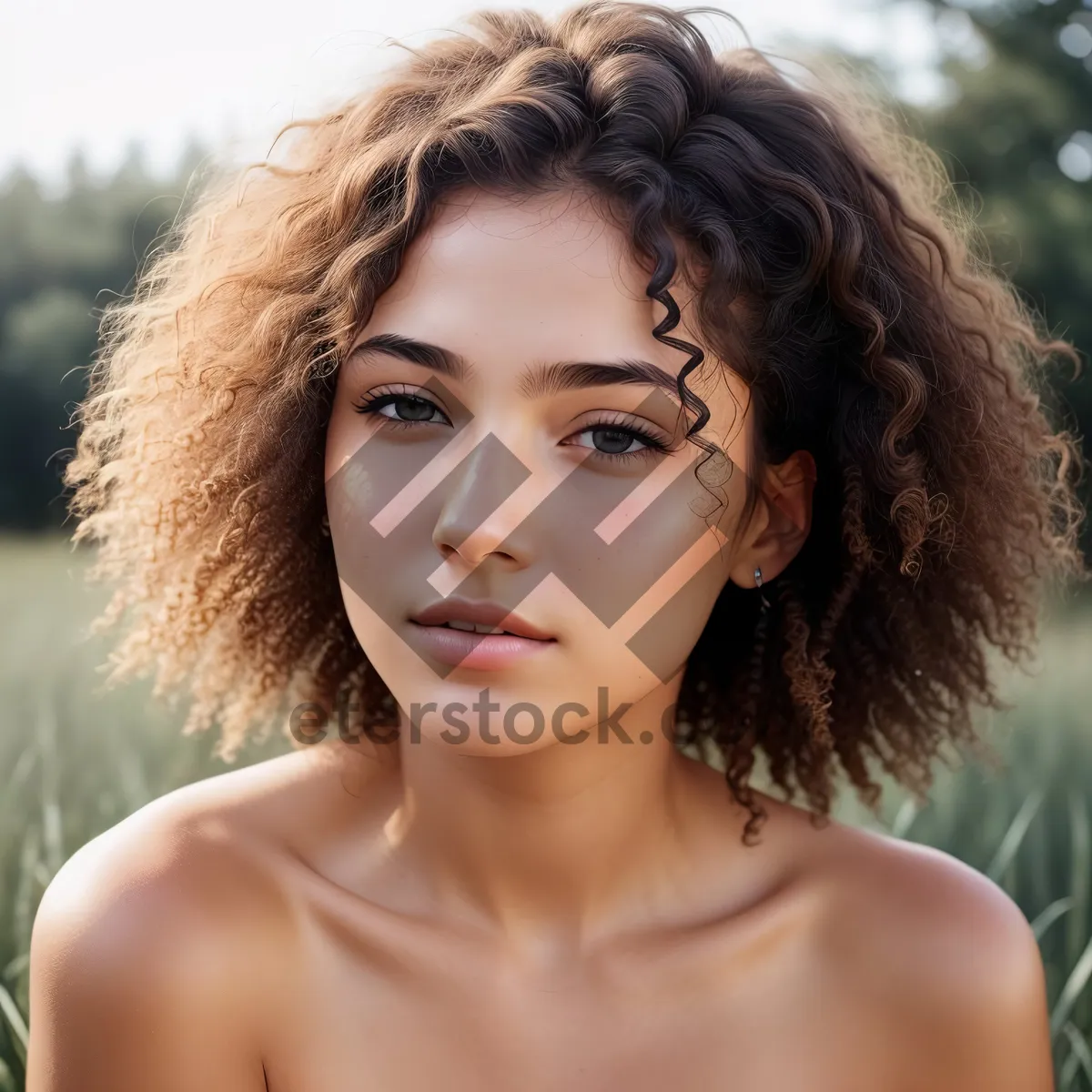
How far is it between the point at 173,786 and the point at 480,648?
5.58ft

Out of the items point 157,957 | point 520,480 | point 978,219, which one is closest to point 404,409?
point 520,480

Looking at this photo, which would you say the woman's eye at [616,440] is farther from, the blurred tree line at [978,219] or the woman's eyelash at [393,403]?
the blurred tree line at [978,219]

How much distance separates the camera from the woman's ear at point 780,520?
2051 mm

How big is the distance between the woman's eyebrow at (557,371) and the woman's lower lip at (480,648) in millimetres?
314

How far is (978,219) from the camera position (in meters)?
5.63

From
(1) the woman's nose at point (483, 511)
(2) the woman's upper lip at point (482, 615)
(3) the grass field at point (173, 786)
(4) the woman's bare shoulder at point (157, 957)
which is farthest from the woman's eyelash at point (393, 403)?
(3) the grass field at point (173, 786)

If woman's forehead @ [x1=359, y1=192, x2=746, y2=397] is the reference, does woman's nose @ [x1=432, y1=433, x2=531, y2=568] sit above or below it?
below

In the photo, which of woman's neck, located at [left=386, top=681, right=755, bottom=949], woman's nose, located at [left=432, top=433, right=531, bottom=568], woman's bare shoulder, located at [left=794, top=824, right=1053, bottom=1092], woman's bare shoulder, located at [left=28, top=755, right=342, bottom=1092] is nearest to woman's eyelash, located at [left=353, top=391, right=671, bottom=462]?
woman's nose, located at [left=432, top=433, right=531, bottom=568]

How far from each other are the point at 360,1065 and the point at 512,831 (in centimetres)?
38

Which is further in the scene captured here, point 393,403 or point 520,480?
point 393,403

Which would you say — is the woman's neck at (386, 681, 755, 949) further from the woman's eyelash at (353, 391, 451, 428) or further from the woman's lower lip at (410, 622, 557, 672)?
the woman's eyelash at (353, 391, 451, 428)

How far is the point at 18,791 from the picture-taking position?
9.88 ft

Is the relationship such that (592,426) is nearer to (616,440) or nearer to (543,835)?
(616,440)

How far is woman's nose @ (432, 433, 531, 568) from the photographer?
165cm
